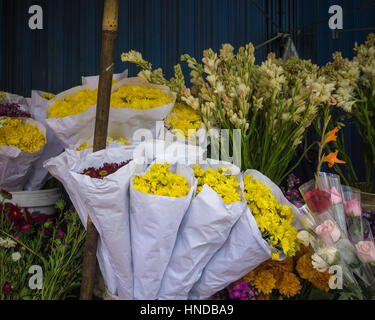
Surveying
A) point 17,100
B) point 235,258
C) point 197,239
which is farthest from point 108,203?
point 17,100

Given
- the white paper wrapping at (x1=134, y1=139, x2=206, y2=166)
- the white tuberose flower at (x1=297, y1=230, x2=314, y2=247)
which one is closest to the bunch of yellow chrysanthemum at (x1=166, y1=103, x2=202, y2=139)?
the white paper wrapping at (x1=134, y1=139, x2=206, y2=166)

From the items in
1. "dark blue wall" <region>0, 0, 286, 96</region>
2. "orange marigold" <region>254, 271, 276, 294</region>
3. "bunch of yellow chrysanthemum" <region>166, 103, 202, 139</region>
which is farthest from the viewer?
"dark blue wall" <region>0, 0, 286, 96</region>

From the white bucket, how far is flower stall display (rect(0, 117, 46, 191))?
0.08 metres

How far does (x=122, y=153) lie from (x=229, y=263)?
0.53 meters

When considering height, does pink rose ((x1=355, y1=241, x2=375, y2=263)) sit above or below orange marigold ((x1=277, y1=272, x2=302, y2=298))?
above

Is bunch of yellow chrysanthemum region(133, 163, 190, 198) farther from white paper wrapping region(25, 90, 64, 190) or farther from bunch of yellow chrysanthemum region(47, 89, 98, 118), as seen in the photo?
white paper wrapping region(25, 90, 64, 190)

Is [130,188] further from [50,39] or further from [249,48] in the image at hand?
[50,39]

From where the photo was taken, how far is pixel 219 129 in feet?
4.62

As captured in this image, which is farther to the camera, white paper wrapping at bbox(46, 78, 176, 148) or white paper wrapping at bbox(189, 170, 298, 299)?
white paper wrapping at bbox(46, 78, 176, 148)

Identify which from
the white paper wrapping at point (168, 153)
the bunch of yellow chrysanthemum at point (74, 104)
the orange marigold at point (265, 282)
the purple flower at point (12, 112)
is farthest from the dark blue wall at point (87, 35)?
the orange marigold at point (265, 282)

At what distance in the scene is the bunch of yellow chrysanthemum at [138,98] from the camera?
138cm

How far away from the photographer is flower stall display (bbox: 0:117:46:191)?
1.43 metres
